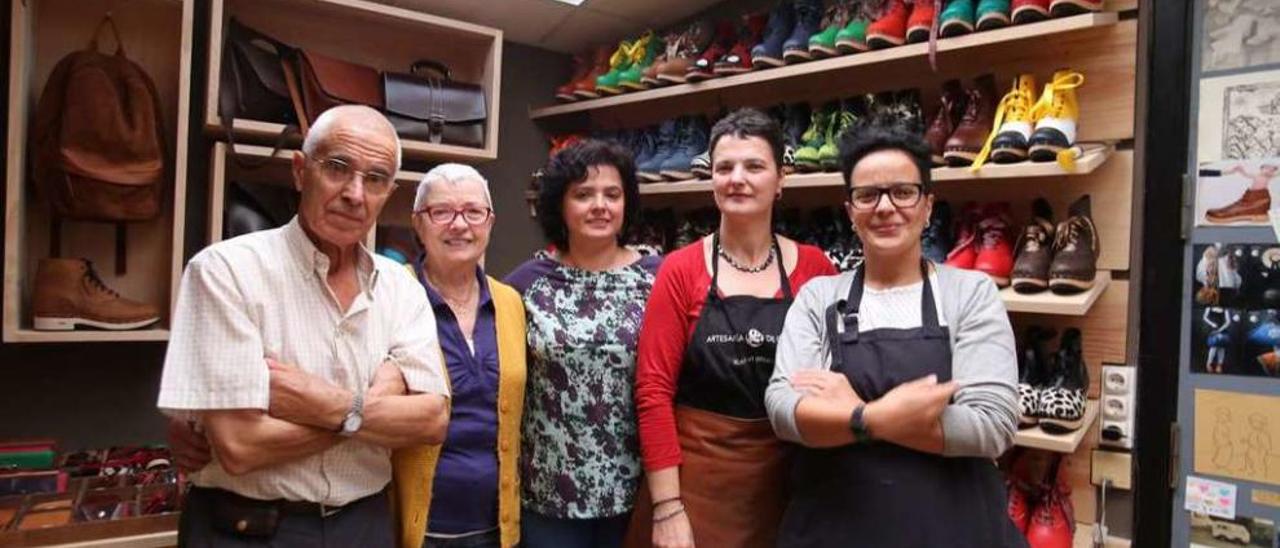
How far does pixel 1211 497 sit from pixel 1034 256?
2.35 feet

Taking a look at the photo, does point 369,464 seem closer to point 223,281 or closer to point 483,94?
point 223,281

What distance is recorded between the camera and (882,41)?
2156 mm

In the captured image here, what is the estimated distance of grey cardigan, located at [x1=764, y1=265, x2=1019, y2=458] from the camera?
3.85 feet

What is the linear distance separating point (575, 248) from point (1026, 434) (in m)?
1.15

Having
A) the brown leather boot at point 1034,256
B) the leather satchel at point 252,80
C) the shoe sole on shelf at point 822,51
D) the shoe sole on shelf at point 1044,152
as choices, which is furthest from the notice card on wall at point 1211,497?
the leather satchel at point 252,80

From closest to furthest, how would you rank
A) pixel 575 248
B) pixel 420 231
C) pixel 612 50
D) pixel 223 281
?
pixel 223 281 → pixel 420 231 → pixel 575 248 → pixel 612 50

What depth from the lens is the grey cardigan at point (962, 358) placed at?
117 cm

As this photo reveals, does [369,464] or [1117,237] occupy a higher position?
[1117,237]

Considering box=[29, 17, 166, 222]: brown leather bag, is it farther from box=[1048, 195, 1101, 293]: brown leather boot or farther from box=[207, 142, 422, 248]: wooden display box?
box=[1048, 195, 1101, 293]: brown leather boot

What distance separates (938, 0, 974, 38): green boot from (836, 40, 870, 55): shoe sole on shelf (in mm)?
237

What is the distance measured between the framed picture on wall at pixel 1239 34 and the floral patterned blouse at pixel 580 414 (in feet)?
5.06

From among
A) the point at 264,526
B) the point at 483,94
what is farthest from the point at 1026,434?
the point at 483,94

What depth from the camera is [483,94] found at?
2.73 metres

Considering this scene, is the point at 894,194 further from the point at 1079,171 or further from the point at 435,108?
the point at 435,108
